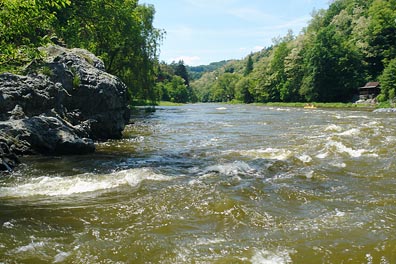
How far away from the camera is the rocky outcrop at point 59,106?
1351 centimetres

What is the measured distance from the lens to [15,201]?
787cm

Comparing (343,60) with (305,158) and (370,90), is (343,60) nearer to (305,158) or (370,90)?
(370,90)

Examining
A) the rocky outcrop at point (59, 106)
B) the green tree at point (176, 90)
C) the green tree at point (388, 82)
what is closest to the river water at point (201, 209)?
the rocky outcrop at point (59, 106)

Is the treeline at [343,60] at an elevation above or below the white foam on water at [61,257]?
above

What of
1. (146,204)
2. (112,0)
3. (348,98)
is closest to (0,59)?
(146,204)

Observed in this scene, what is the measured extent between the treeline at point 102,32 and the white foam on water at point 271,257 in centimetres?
905

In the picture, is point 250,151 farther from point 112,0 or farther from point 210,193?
point 112,0

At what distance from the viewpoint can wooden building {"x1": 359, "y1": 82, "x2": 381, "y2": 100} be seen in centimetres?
7050

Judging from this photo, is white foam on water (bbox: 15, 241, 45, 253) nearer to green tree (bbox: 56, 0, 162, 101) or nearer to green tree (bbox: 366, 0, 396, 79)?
green tree (bbox: 56, 0, 162, 101)

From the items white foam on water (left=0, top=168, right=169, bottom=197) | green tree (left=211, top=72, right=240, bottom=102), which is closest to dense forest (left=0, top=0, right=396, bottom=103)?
white foam on water (left=0, top=168, right=169, bottom=197)

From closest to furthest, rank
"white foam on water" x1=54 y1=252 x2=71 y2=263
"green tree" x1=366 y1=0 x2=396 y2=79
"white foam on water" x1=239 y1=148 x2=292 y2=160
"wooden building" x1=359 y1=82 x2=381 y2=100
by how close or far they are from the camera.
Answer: "white foam on water" x1=54 y1=252 x2=71 y2=263 < "white foam on water" x1=239 y1=148 x2=292 y2=160 < "wooden building" x1=359 y1=82 x2=381 y2=100 < "green tree" x1=366 y1=0 x2=396 y2=79

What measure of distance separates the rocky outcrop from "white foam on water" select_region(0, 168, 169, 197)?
2227 mm

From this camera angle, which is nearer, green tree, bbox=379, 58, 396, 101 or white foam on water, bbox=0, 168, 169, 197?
white foam on water, bbox=0, 168, 169, 197

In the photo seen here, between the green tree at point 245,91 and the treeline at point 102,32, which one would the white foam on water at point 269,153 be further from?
the green tree at point 245,91
